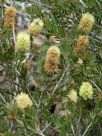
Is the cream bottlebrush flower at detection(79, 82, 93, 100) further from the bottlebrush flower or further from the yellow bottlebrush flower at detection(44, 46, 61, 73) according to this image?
the bottlebrush flower

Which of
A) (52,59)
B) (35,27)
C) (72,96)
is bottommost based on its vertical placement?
(72,96)

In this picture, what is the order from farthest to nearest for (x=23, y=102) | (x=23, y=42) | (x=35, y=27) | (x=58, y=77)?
(x=58, y=77)
(x=35, y=27)
(x=23, y=42)
(x=23, y=102)

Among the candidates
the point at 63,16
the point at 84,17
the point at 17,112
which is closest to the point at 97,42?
Result: the point at 63,16

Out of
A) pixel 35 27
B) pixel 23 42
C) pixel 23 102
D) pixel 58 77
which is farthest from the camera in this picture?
pixel 58 77

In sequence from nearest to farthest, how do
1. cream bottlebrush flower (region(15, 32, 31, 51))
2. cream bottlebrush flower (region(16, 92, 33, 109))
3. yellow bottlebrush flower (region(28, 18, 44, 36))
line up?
cream bottlebrush flower (region(16, 92, 33, 109)) → cream bottlebrush flower (region(15, 32, 31, 51)) → yellow bottlebrush flower (region(28, 18, 44, 36))

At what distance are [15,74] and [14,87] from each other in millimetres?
267

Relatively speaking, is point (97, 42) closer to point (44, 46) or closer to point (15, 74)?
point (44, 46)

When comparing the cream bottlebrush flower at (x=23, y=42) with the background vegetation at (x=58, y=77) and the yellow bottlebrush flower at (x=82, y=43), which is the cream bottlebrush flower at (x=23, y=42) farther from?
the yellow bottlebrush flower at (x=82, y=43)

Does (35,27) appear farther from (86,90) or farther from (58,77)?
(86,90)

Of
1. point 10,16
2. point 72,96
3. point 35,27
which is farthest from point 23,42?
point 72,96

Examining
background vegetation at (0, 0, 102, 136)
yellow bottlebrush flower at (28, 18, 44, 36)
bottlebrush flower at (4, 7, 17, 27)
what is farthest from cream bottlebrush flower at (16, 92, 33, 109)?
bottlebrush flower at (4, 7, 17, 27)

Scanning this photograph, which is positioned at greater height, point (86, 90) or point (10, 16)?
point (10, 16)

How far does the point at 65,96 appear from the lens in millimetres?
3014

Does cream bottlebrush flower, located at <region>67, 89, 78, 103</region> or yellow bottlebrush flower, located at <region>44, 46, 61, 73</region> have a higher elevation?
yellow bottlebrush flower, located at <region>44, 46, 61, 73</region>
